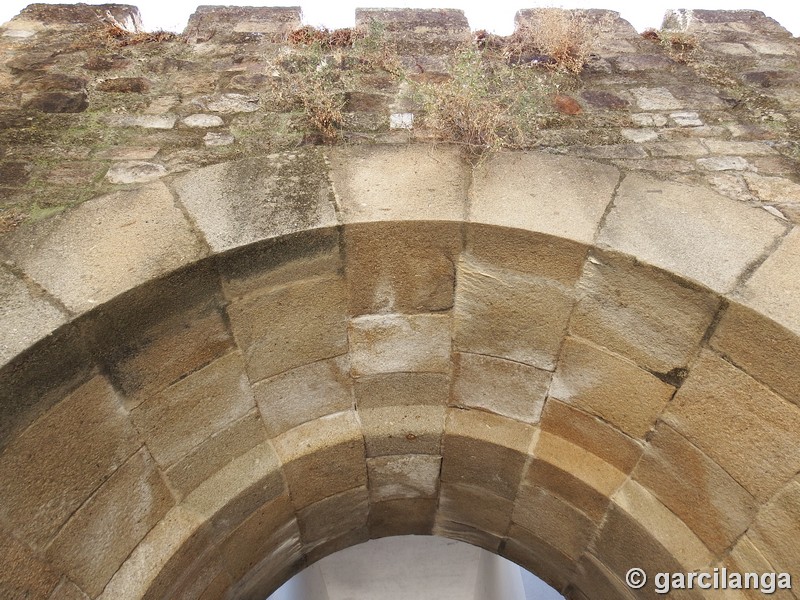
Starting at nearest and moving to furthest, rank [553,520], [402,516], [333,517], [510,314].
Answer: [510,314] < [553,520] < [333,517] < [402,516]

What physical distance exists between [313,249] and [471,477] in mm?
1431

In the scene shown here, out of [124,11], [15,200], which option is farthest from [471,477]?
[124,11]

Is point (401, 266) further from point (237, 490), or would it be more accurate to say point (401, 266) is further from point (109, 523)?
point (109, 523)

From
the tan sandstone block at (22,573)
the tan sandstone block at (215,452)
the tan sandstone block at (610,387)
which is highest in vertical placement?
the tan sandstone block at (610,387)

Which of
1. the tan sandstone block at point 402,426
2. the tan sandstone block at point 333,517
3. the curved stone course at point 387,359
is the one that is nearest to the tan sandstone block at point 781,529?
the curved stone course at point 387,359

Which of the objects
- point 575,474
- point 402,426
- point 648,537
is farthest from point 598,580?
point 402,426

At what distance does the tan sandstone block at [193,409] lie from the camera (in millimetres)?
2053

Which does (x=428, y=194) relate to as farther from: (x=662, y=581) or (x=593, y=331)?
(x=662, y=581)

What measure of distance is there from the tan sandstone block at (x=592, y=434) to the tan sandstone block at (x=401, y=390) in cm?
47

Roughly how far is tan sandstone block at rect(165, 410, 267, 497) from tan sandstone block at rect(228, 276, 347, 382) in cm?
24

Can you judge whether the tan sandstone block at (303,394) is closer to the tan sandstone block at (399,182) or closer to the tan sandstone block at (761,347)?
the tan sandstone block at (399,182)

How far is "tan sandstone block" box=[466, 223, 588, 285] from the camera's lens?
2014mm

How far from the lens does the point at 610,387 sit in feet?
7.41

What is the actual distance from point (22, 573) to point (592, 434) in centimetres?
211
